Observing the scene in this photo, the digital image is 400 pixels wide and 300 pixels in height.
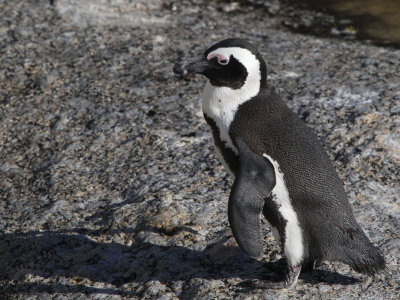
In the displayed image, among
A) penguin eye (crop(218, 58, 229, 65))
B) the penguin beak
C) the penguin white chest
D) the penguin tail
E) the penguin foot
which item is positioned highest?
penguin eye (crop(218, 58, 229, 65))

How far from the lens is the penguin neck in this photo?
2385 millimetres

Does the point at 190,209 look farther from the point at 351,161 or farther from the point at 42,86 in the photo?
the point at 42,86

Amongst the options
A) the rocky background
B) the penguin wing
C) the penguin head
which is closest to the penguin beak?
the penguin head

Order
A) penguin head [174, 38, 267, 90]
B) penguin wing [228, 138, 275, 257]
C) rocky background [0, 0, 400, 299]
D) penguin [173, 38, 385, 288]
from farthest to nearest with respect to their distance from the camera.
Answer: rocky background [0, 0, 400, 299]
penguin head [174, 38, 267, 90]
penguin [173, 38, 385, 288]
penguin wing [228, 138, 275, 257]

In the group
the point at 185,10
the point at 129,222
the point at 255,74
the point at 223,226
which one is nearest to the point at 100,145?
the point at 129,222

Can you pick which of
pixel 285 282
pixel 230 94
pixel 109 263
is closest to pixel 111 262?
pixel 109 263

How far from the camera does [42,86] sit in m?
3.65

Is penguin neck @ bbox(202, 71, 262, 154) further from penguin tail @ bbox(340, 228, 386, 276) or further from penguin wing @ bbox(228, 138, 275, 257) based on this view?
penguin tail @ bbox(340, 228, 386, 276)

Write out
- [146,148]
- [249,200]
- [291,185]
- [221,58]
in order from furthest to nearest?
1. [146,148]
2. [221,58]
3. [291,185]
4. [249,200]

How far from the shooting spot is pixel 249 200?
2.15 m

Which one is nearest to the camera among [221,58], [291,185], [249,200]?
[249,200]

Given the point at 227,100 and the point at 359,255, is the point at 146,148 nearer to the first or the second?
the point at 227,100

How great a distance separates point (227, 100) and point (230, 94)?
0.02 m

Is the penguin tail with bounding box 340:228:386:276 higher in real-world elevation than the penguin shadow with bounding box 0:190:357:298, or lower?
higher
